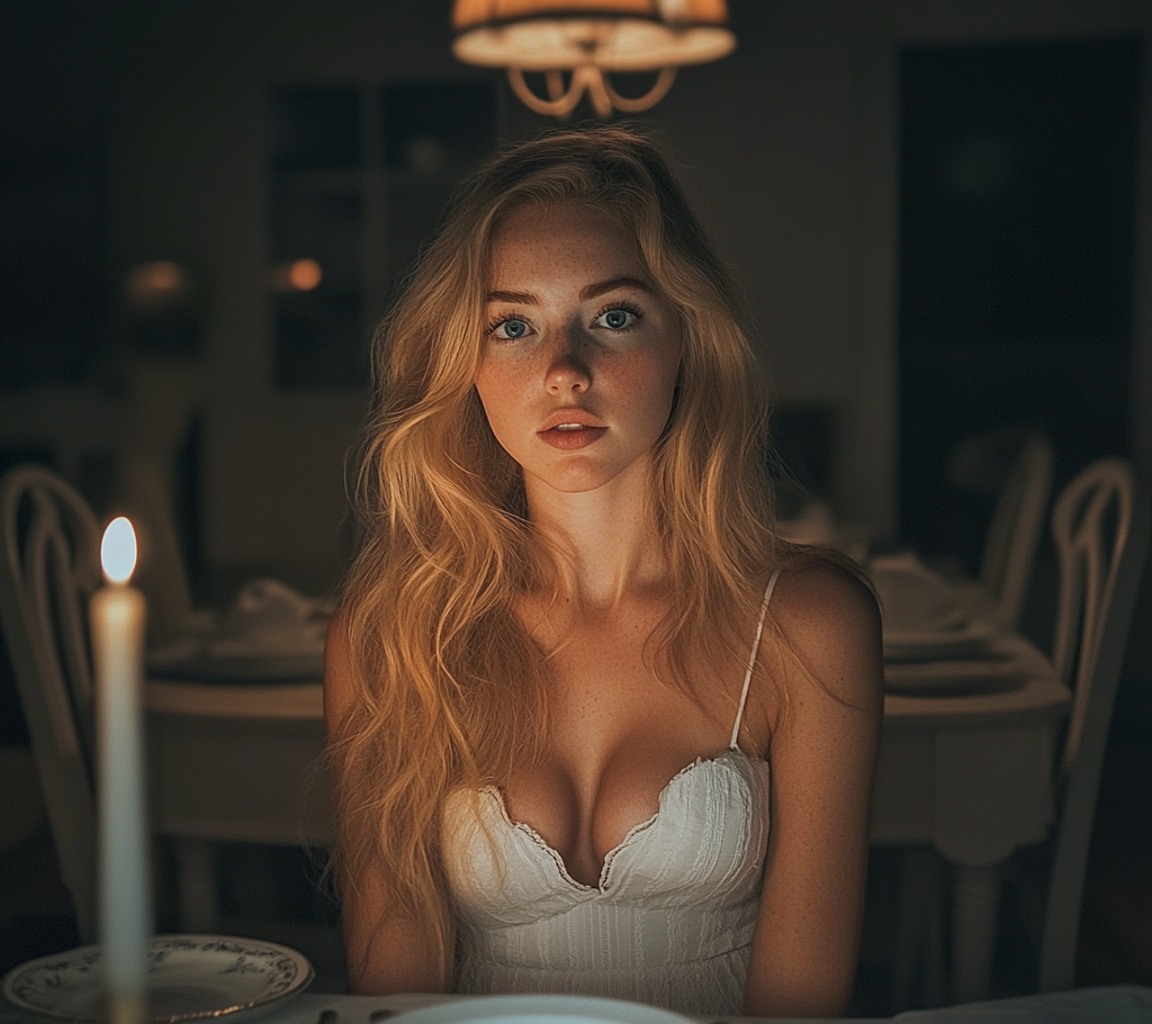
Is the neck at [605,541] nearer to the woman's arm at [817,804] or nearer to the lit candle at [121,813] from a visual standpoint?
the woman's arm at [817,804]

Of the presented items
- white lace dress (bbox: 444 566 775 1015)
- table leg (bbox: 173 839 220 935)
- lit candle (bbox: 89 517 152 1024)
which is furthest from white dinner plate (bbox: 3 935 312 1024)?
table leg (bbox: 173 839 220 935)

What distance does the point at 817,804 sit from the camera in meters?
1.25

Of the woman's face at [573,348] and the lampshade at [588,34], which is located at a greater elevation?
the lampshade at [588,34]

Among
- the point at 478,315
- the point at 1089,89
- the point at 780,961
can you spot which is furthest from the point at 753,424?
the point at 1089,89

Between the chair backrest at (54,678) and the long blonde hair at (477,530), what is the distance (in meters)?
0.61

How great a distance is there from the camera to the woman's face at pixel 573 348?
49.7 inches

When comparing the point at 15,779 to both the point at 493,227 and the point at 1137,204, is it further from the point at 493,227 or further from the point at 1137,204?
the point at 1137,204

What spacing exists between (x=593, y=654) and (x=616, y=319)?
33cm

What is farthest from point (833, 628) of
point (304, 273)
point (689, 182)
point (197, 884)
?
point (304, 273)

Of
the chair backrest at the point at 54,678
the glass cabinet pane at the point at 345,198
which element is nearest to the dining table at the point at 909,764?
the chair backrest at the point at 54,678

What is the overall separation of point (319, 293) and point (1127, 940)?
373cm

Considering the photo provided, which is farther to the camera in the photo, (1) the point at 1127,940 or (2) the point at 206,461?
(2) the point at 206,461

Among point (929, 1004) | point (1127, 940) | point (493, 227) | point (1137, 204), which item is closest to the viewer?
point (493, 227)

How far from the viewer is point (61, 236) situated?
17.4 feet
